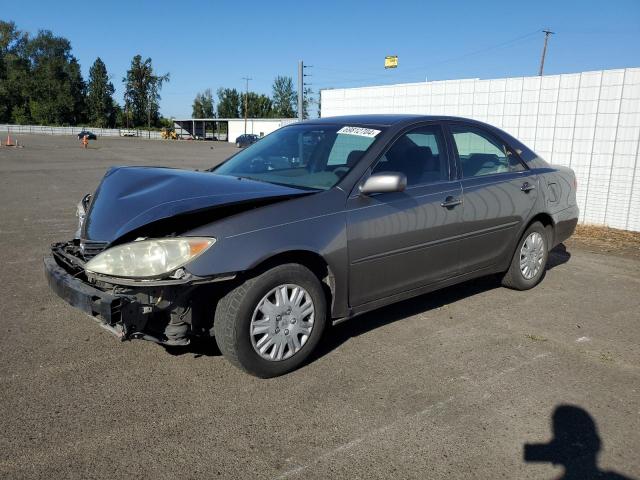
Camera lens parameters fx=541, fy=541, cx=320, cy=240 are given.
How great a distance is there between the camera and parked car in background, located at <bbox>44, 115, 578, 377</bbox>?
313cm

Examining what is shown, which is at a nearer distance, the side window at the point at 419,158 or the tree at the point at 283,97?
the side window at the point at 419,158

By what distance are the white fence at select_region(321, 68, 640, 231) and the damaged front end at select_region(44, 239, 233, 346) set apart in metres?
7.89

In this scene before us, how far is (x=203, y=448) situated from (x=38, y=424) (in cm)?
94

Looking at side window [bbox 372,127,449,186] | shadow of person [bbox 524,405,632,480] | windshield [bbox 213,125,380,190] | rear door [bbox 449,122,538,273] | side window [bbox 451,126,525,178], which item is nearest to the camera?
shadow of person [bbox 524,405,632,480]

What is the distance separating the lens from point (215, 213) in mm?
3266

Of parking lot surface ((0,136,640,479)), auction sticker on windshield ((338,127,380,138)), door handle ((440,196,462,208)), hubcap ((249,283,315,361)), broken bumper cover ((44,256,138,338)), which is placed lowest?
parking lot surface ((0,136,640,479))

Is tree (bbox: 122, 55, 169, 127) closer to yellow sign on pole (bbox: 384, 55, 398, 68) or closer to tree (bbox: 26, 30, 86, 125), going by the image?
tree (bbox: 26, 30, 86, 125)

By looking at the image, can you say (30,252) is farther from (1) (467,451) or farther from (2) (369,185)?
(1) (467,451)

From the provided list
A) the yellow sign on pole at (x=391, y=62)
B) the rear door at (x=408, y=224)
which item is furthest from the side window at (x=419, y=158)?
the yellow sign on pole at (x=391, y=62)

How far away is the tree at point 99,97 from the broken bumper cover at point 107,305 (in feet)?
347

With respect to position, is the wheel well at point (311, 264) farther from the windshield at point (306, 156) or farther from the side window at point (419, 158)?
the side window at point (419, 158)

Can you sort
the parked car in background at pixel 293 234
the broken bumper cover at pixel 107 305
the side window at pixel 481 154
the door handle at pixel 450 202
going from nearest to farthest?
the broken bumper cover at pixel 107 305 < the parked car in background at pixel 293 234 < the door handle at pixel 450 202 < the side window at pixel 481 154

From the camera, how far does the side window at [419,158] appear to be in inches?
164

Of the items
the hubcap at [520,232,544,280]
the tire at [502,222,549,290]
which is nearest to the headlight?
the tire at [502,222,549,290]
